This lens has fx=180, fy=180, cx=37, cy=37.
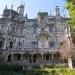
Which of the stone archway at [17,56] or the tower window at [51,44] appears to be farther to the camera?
the tower window at [51,44]

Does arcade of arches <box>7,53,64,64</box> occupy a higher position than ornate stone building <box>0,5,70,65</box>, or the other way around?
ornate stone building <box>0,5,70,65</box>

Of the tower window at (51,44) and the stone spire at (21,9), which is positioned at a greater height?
the stone spire at (21,9)

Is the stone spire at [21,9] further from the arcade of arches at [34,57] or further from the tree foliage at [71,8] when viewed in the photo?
the tree foliage at [71,8]

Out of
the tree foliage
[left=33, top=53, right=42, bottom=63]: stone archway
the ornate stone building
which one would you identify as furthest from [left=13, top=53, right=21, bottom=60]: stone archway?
the tree foliage

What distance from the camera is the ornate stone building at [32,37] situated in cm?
4319

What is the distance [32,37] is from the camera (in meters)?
46.2

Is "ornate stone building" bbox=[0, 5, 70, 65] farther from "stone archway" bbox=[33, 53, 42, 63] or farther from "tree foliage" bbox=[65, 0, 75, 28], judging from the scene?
"tree foliage" bbox=[65, 0, 75, 28]

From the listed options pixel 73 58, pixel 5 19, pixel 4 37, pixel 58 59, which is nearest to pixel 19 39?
pixel 4 37

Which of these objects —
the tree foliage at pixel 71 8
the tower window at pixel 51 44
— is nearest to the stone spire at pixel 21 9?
the tower window at pixel 51 44

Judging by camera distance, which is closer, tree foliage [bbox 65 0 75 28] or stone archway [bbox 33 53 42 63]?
tree foliage [bbox 65 0 75 28]

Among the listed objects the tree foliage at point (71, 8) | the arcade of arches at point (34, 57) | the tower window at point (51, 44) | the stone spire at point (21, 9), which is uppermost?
the stone spire at point (21, 9)

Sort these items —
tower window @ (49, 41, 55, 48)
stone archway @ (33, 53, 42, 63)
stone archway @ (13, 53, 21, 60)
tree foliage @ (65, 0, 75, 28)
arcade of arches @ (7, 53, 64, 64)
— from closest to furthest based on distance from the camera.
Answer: tree foliage @ (65, 0, 75, 28) → arcade of arches @ (7, 53, 64, 64) → stone archway @ (33, 53, 42, 63) → stone archway @ (13, 53, 21, 60) → tower window @ (49, 41, 55, 48)

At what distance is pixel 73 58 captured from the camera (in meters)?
39.2

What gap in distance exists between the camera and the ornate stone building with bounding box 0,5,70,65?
43.2 m
